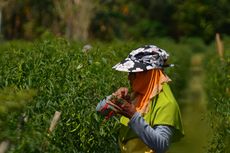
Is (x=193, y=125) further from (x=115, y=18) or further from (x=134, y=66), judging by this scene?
(x=115, y=18)

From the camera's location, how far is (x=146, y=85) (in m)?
5.42

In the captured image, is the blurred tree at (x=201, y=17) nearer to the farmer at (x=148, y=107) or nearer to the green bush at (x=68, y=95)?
the green bush at (x=68, y=95)

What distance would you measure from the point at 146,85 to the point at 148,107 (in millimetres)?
145

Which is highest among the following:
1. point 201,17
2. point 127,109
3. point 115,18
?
point 127,109

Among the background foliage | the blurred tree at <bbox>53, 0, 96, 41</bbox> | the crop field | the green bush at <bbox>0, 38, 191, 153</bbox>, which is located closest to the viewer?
the crop field

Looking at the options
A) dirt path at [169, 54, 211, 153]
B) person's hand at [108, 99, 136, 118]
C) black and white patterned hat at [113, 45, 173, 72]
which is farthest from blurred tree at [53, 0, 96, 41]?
person's hand at [108, 99, 136, 118]

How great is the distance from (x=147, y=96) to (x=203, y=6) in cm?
5439

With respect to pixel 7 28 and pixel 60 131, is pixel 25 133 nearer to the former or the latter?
pixel 60 131

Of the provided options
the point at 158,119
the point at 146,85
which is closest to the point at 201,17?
the point at 146,85

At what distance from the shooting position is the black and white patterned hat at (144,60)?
538cm

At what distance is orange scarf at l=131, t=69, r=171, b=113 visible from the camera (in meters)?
5.41

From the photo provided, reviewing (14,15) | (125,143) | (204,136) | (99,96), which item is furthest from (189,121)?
(14,15)

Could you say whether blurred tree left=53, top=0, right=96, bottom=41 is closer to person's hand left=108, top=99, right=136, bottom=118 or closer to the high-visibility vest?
the high-visibility vest

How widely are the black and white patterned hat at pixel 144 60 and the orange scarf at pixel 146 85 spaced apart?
0.15ft
